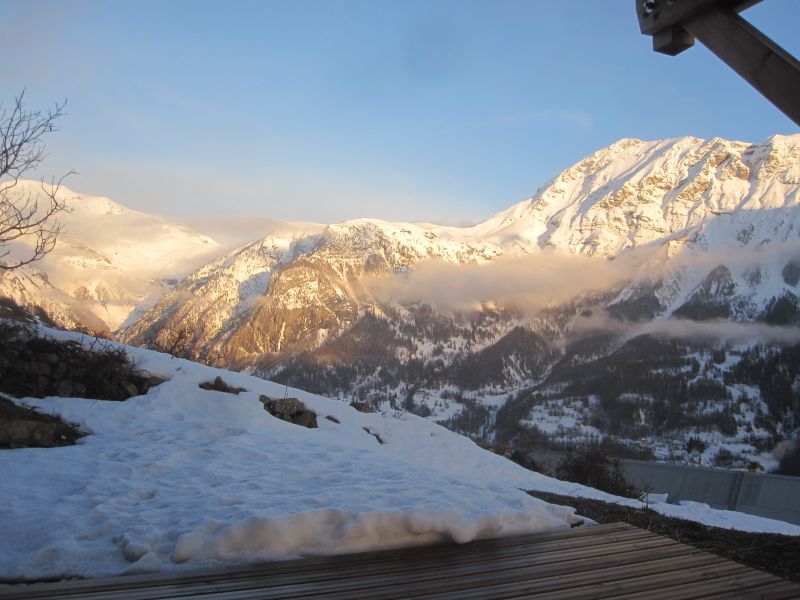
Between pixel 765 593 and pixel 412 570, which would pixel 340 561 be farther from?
pixel 765 593

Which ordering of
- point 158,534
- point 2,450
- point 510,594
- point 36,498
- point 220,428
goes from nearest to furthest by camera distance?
point 510,594 < point 158,534 < point 36,498 < point 2,450 < point 220,428

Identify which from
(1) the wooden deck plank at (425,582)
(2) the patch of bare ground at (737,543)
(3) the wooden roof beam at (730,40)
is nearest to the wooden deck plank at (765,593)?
(1) the wooden deck plank at (425,582)

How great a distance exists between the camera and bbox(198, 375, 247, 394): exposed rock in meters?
15.2

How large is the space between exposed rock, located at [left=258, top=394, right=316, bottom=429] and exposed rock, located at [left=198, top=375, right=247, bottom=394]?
0.70m

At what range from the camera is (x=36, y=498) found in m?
6.77

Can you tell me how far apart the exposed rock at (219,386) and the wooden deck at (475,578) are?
38.0 ft

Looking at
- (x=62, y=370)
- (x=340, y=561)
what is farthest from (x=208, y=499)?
(x=62, y=370)

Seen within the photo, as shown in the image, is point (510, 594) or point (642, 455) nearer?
point (510, 594)

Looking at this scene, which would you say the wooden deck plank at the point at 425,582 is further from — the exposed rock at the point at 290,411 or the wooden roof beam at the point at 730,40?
the exposed rock at the point at 290,411

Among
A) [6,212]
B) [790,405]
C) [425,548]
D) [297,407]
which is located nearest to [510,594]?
[425,548]

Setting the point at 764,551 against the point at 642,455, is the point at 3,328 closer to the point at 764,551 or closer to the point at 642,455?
the point at 764,551

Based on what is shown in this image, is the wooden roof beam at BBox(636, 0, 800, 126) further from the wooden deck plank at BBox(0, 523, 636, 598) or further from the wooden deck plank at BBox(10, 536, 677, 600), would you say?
the wooden deck plank at BBox(0, 523, 636, 598)

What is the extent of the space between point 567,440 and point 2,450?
172 metres

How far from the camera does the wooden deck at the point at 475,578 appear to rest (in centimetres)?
353
